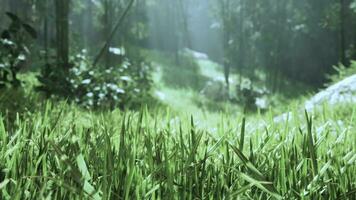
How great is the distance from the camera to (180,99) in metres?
18.4

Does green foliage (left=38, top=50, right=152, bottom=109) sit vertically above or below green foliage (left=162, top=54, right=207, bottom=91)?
below

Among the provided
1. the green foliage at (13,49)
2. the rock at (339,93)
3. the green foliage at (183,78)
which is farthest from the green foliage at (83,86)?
the green foliage at (183,78)

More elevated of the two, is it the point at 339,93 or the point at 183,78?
the point at 183,78

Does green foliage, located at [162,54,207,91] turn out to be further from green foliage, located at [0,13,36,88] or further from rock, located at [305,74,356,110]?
green foliage, located at [0,13,36,88]

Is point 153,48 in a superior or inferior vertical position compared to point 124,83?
superior

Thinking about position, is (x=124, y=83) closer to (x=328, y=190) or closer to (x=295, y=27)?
(x=328, y=190)

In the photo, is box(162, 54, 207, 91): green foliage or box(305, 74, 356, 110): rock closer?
box(305, 74, 356, 110): rock

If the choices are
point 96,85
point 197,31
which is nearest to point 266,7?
point 96,85

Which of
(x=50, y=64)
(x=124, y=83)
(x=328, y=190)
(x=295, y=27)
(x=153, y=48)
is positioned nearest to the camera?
(x=328, y=190)

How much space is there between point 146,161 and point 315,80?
2804 cm

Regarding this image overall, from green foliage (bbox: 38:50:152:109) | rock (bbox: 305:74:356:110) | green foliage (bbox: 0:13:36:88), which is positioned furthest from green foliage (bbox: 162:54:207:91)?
green foliage (bbox: 0:13:36:88)

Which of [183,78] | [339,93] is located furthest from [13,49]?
[183,78]

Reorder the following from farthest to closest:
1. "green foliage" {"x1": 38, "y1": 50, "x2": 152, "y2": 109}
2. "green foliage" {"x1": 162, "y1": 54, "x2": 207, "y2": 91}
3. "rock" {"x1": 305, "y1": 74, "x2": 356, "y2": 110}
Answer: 1. "green foliage" {"x1": 162, "y1": 54, "x2": 207, "y2": 91}
2. "rock" {"x1": 305, "y1": 74, "x2": 356, "y2": 110}
3. "green foliage" {"x1": 38, "y1": 50, "x2": 152, "y2": 109}

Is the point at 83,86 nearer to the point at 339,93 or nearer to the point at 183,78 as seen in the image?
the point at 339,93
